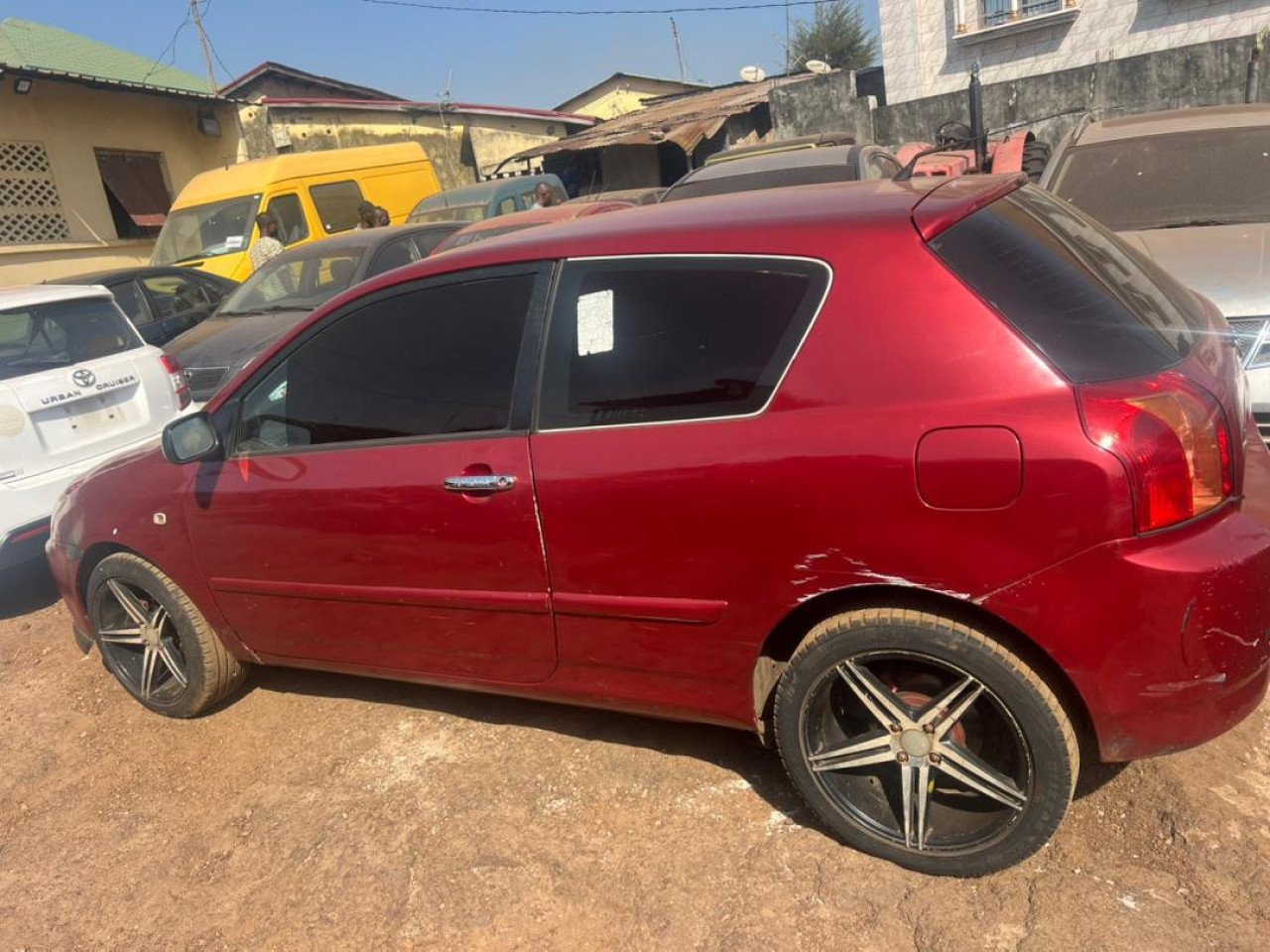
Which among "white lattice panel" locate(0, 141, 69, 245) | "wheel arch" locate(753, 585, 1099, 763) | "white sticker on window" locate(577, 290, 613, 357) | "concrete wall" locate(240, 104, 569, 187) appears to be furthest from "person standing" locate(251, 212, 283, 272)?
"wheel arch" locate(753, 585, 1099, 763)

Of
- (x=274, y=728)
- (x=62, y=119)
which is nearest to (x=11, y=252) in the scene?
(x=62, y=119)

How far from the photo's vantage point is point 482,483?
106 inches

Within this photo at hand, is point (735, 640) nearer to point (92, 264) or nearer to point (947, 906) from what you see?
point (947, 906)

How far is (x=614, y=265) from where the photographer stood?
8.58 ft

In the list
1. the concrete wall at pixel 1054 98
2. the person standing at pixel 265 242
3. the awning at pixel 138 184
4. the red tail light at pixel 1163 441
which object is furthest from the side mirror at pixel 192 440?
the awning at pixel 138 184

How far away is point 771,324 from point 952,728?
1113 mm

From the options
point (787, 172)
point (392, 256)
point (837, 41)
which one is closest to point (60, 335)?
point (392, 256)

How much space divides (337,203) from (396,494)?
9964 millimetres

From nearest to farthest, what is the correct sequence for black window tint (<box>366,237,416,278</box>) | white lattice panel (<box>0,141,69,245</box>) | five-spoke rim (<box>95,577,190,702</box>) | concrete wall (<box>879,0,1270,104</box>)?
1. five-spoke rim (<box>95,577,190,702</box>)
2. black window tint (<box>366,237,416,278</box>)
3. white lattice panel (<box>0,141,69,245</box>)
4. concrete wall (<box>879,0,1270,104</box>)

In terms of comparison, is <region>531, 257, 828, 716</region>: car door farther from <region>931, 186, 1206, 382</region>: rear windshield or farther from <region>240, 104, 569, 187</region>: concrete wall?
<region>240, 104, 569, 187</region>: concrete wall

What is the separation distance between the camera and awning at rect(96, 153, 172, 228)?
15.3 metres

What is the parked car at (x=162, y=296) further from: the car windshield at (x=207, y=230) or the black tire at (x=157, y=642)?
the black tire at (x=157, y=642)

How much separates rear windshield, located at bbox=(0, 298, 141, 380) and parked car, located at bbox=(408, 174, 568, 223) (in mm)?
5276

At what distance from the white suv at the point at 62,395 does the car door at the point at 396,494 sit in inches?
84.2
